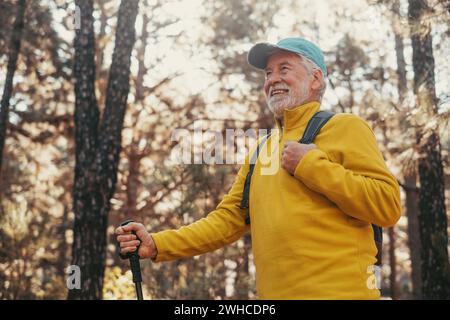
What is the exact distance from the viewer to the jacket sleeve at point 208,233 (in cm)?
258

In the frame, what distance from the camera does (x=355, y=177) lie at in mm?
2184

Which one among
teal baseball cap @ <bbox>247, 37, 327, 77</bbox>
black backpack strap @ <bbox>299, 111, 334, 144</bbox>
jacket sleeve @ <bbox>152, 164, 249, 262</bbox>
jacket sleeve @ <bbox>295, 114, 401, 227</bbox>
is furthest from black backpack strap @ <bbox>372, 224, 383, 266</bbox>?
teal baseball cap @ <bbox>247, 37, 327, 77</bbox>

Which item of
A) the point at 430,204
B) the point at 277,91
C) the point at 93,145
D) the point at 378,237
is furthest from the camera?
the point at 430,204

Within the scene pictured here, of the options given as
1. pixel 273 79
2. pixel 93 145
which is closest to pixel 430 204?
pixel 93 145

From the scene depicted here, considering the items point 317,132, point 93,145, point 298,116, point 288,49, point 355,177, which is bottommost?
point 355,177

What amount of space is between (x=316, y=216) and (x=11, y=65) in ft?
32.3

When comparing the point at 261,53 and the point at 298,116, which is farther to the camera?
the point at 261,53

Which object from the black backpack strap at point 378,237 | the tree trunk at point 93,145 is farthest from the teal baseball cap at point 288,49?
the tree trunk at point 93,145

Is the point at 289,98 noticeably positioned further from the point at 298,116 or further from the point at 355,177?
the point at 355,177

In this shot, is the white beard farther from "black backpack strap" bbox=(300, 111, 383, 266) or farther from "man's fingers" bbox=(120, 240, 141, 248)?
"man's fingers" bbox=(120, 240, 141, 248)

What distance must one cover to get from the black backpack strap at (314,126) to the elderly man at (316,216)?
1.1 inches

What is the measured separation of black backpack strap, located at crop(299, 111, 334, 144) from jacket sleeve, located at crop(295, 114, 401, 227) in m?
0.11

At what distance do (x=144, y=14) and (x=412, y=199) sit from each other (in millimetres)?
8829

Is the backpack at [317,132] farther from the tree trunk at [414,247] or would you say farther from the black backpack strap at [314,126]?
the tree trunk at [414,247]
